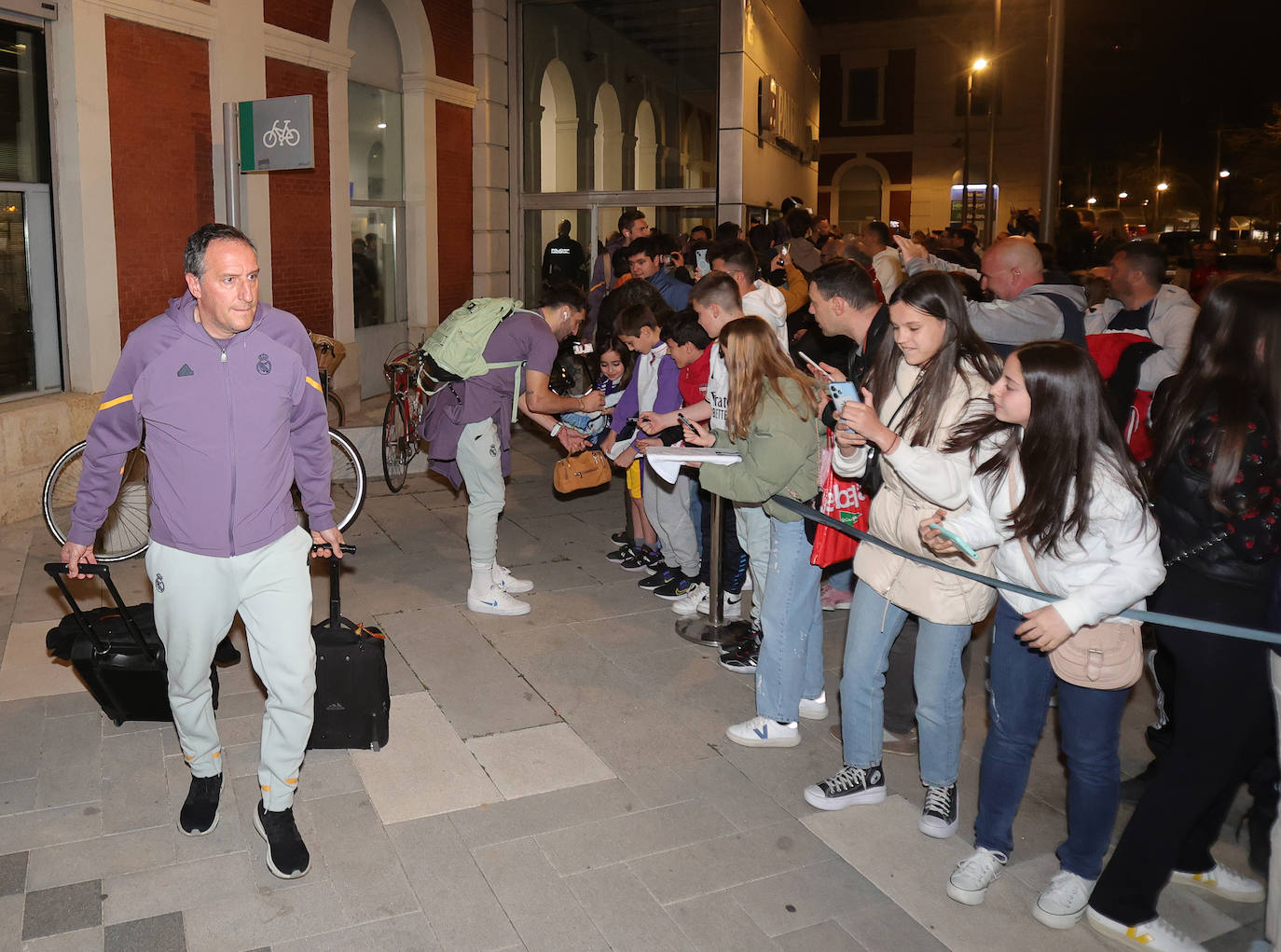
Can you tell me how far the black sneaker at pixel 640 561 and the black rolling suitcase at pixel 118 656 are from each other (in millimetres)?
3249

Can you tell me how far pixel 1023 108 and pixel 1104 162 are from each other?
13.1ft

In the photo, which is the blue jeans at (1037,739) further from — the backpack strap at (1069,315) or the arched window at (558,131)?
the arched window at (558,131)

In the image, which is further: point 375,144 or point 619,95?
point 619,95

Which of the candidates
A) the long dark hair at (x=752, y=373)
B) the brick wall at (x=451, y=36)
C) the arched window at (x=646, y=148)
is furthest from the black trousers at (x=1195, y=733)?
the arched window at (x=646, y=148)

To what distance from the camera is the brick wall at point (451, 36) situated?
1466cm

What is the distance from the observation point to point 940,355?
153 inches

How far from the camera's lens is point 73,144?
29.9 feet

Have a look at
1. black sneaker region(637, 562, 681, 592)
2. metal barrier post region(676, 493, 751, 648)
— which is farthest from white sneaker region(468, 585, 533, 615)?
metal barrier post region(676, 493, 751, 648)

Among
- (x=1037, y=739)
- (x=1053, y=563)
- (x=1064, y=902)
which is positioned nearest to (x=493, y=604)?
(x=1037, y=739)

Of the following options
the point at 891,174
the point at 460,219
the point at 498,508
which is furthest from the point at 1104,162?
the point at 498,508

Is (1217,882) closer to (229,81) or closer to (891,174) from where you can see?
(229,81)

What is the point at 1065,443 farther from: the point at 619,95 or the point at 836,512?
the point at 619,95

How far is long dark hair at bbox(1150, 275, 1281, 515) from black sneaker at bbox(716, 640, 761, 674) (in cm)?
273

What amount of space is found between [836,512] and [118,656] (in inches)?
123
